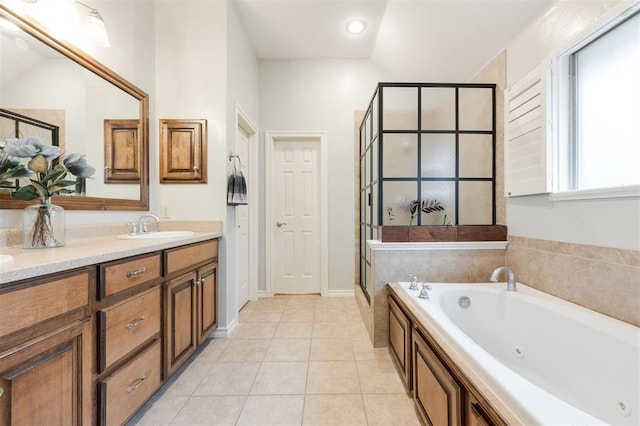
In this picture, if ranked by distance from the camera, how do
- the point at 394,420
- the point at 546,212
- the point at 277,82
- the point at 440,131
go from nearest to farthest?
the point at 394,420
the point at 546,212
the point at 440,131
the point at 277,82

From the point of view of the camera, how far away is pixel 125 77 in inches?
77.2

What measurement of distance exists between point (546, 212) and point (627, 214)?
462 millimetres

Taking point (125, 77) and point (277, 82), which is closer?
point (125, 77)

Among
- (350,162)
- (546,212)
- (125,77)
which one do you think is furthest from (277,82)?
(546,212)

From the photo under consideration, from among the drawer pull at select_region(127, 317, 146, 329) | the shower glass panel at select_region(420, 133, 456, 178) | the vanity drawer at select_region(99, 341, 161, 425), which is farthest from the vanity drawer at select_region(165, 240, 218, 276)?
the shower glass panel at select_region(420, 133, 456, 178)

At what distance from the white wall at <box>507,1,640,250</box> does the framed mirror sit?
9.14 feet

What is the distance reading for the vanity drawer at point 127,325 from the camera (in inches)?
42.3

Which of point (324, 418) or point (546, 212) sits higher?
point (546, 212)

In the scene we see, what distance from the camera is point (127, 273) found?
1.21m

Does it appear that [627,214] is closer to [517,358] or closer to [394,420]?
[517,358]

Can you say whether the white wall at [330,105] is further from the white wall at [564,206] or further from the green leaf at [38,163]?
the green leaf at [38,163]

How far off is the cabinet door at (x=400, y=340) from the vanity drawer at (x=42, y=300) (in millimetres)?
1517

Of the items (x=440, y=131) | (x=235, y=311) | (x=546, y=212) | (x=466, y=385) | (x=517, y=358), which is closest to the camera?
(x=466, y=385)

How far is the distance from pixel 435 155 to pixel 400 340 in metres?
1.46
